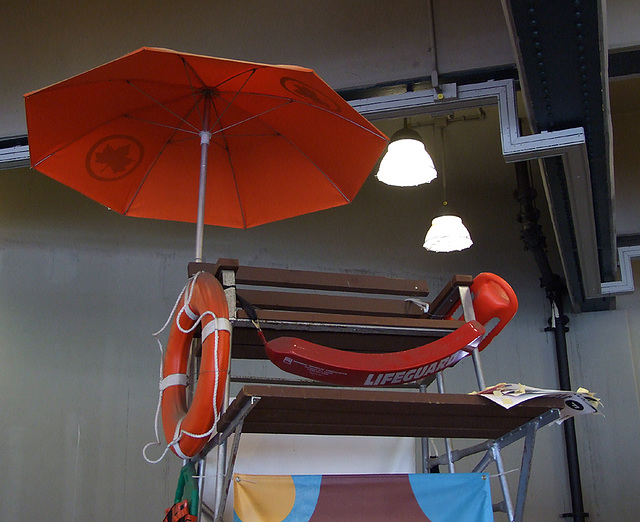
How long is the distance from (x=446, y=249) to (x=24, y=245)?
3.66 metres

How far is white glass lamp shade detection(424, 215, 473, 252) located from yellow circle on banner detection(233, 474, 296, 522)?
12.3 ft

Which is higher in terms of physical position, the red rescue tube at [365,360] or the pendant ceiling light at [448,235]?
the pendant ceiling light at [448,235]

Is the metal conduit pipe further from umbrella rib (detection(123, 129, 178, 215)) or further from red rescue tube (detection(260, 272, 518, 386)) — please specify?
red rescue tube (detection(260, 272, 518, 386))

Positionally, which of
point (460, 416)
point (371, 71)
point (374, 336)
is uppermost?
point (371, 71)

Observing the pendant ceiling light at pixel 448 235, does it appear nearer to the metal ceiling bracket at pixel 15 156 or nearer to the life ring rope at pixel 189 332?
the metal ceiling bracket at pixel 15 156

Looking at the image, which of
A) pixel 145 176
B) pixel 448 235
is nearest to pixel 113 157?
pixel 145 176

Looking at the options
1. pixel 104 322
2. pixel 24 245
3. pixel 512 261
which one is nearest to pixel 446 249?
pixel 512 261

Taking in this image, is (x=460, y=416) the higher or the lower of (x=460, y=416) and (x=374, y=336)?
the lower

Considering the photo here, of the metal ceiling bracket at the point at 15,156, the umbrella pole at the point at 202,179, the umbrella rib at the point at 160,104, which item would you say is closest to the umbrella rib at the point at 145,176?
the umbrella rib at the point at 160,104

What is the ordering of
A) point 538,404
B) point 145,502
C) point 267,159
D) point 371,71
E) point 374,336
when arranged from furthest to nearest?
point 145,502, point 371,71, point 267,159, point 374,336, point 538,404

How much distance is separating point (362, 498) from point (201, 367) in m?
0.74

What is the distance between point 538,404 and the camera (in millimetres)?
2104

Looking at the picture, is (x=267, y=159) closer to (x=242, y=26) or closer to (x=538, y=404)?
(x=242, y=26)

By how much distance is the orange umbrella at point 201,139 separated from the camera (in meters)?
3.04
